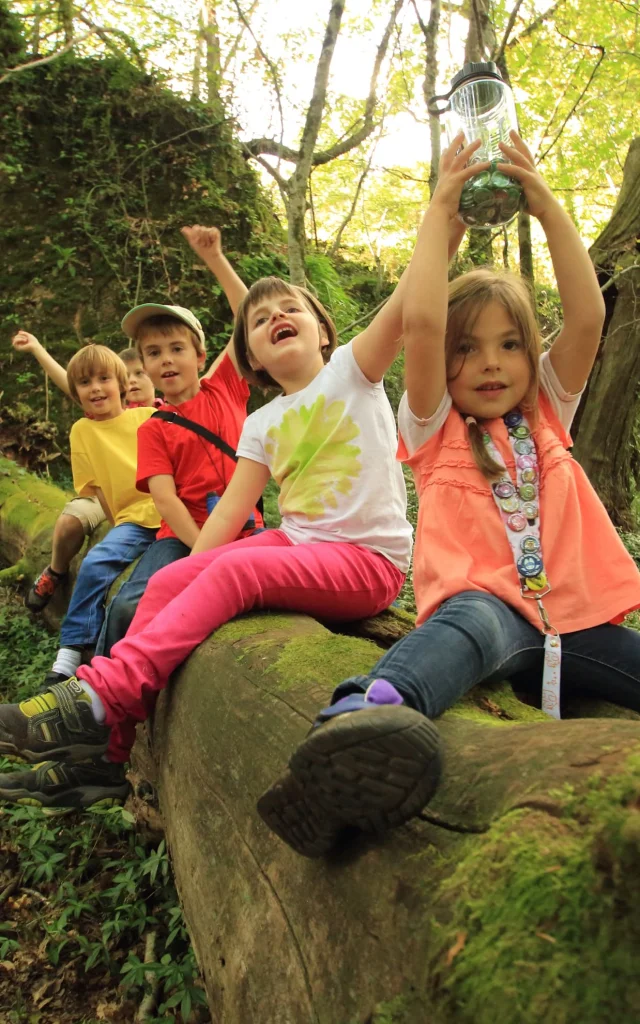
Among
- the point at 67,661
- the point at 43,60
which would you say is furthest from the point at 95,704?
the point at 43,60

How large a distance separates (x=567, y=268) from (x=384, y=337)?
2.19ft

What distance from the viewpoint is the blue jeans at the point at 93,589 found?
3586 millimetres

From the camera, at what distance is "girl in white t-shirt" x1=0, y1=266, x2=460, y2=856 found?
89.1 inches

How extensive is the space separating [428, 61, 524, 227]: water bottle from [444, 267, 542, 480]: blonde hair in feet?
0.59

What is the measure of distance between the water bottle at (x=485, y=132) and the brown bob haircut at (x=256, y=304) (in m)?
0.90

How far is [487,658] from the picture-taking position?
173 centimetres

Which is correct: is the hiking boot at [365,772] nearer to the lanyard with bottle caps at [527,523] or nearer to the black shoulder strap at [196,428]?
the lanyard with bottle caps at [527,523]

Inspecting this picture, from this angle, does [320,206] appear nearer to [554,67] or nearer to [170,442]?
[554,67]

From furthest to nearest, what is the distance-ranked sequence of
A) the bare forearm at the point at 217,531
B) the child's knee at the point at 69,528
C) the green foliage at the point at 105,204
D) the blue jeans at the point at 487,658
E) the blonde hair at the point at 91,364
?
the green foliage at the point at 105,204 < the child's knee at the point at 69,528 < the blonde hair at the point at 91,364 < the bare forearm at the point at 217,531 < the blue jeans at the point at 487,658

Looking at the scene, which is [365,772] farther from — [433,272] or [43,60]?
[43,60]

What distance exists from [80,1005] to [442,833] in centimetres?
159

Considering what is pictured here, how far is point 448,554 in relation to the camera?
6.70ft

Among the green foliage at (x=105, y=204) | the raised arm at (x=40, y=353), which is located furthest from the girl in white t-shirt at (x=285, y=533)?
the green foliage at (x=105, y=204)

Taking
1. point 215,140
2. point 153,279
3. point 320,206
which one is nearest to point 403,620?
point 153,279
